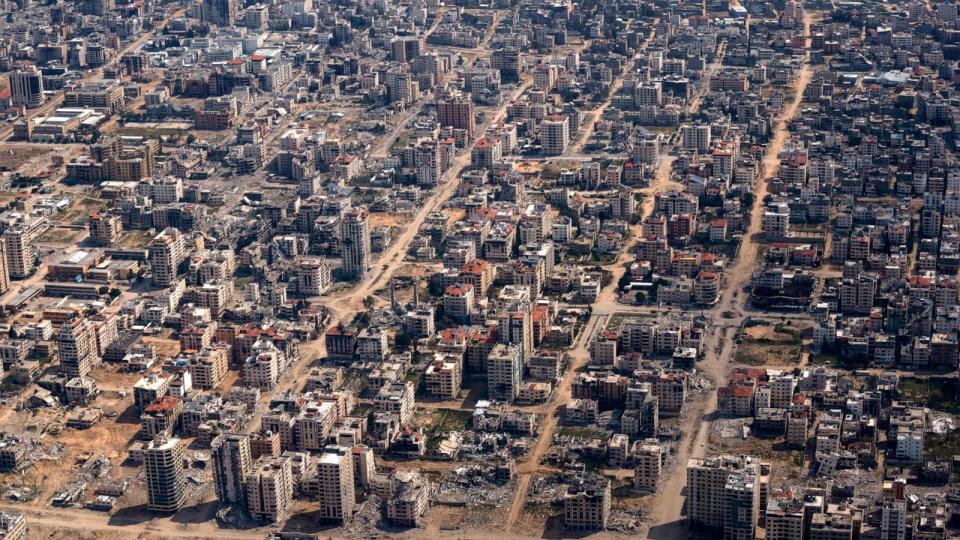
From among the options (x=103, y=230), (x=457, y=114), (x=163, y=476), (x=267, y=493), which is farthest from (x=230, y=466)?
(x=457, y=114)

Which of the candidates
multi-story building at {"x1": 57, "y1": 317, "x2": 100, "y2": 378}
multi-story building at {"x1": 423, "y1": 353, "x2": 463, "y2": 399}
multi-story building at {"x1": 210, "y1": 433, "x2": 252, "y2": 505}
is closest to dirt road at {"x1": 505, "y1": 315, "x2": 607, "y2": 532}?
multi-story building at {"x1": 423, "y1": 353, "x2": 463, "y2": 399}

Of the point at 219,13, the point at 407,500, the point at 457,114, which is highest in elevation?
the point at 219,13

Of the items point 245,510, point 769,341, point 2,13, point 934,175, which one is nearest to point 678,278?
point 769,341

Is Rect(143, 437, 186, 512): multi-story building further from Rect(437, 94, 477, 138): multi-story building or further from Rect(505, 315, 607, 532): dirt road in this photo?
Rect(437, 94, 477, 138): multi-story building

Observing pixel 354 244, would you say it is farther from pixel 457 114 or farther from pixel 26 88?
pixel 26 88

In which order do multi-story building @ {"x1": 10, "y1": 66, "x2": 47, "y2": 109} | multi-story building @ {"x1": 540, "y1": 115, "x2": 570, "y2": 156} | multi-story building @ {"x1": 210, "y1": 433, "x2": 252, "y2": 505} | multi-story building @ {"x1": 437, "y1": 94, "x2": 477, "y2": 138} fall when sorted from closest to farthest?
multi-story building @ {"x1": 210, "y1": 433, "x2": 252, "y2": 505} → multi-story building @ {"x1": 540, "y1": 115, "x2": 570, "y2": 156} → multi-story building @ {"x1": 437, "y1": 94, "x2": 477, "y2": 138} → multi-story building @ {"x1": 10, "y1": 66, "x2": 47, "y2": 109}

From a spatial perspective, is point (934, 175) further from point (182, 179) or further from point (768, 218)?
point (182, 179)

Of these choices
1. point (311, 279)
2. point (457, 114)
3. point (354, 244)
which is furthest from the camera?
point (457, 114)
